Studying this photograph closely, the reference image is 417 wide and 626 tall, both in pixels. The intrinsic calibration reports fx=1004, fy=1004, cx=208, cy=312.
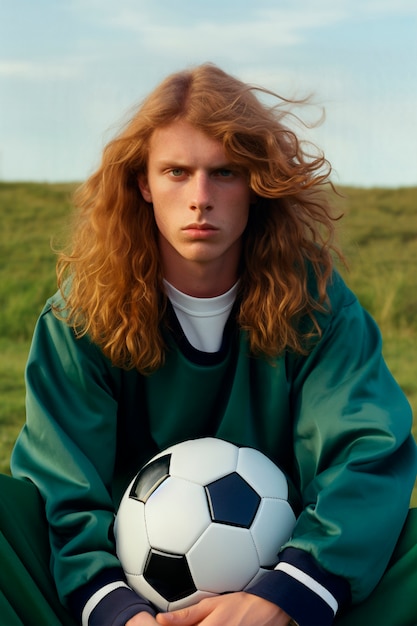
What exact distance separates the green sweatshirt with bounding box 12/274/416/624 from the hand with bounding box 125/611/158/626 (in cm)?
23

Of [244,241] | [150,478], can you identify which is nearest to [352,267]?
[244,241]

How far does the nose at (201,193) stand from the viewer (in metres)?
3.49

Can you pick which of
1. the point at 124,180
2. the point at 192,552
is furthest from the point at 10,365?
the point at 192,552

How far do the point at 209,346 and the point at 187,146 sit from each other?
0.77m

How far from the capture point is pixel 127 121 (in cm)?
385

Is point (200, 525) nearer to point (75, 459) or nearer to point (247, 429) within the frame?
point (75, 459)

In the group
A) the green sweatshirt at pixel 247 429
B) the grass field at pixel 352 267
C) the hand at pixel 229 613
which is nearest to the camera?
the hand at pixel 229 613

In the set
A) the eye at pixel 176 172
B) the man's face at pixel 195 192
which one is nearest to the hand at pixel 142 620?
the man's face at pixel 195 192

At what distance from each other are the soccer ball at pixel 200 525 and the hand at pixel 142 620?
0.41 ft

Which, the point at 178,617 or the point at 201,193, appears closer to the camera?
the point at 178,617

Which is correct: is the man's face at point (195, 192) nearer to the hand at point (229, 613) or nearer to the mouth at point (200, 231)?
the mouth at point (200, 231)

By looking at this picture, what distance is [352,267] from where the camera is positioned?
11.9 m

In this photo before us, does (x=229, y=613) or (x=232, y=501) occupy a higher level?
A: (x=232, y=501)

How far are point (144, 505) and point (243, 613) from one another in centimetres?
49
